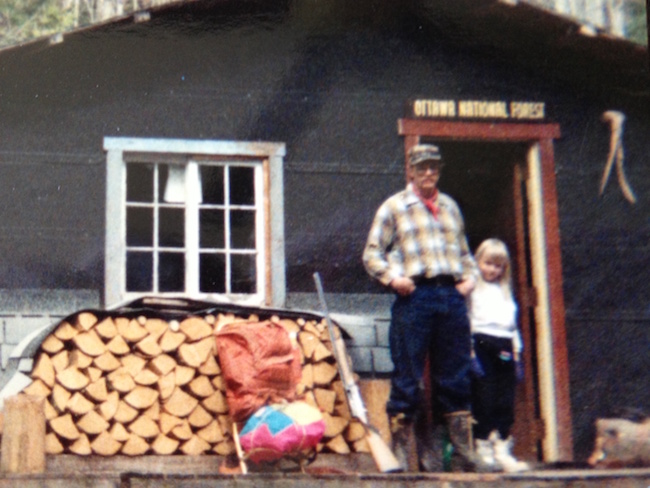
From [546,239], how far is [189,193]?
98.7 inches

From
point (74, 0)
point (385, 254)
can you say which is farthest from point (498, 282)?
point (74, 0)

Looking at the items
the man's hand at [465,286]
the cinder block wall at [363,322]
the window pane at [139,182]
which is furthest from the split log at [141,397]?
the man's hand at [465,286]

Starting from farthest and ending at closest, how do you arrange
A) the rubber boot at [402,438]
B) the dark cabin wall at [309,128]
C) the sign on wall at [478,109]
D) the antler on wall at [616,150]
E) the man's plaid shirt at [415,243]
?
the antler on wall at [616,150] < the sign on wall at [478,109] < the dark cabin wall at [309,128] < the man's plaid shirt at [415,243] < the rubber boot at [402,438]

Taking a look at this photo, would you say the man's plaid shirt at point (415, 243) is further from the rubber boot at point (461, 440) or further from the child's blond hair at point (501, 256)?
the rubber boot at point (461, 440)

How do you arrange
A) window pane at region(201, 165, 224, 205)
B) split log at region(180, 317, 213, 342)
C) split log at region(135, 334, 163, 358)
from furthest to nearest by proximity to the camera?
window pane at region(201, 165, 224, 205)
split log at region(180, 317, 213, 342)
split log at region(135, 334, 163, 358)

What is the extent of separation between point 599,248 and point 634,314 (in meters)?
0.52

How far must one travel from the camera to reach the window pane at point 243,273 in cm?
756

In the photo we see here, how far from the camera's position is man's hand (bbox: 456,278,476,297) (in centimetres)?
653

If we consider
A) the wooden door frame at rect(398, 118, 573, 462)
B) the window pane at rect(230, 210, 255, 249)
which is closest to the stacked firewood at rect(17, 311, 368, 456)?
the window pane at rect(230, 210, 255, 249)

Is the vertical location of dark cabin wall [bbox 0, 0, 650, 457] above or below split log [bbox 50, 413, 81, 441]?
above

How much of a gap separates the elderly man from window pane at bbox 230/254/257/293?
1256 millimetres

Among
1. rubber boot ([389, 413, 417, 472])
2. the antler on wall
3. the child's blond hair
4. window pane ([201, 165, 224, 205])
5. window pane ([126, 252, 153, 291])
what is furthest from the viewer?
the antler on wall

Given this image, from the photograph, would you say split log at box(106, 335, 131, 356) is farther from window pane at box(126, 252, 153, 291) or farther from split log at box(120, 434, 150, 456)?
window pane at box(126, 252, 153, 291)

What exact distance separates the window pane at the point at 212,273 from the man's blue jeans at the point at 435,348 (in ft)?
4.90
